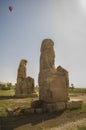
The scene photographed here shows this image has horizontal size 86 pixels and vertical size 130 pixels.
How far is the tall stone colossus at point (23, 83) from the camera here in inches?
1125

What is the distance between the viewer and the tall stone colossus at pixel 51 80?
14922mm

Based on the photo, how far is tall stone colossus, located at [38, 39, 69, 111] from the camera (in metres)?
14.9

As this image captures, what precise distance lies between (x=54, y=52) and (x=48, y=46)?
→ 75cm

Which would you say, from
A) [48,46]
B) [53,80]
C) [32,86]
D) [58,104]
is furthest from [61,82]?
[32,86]

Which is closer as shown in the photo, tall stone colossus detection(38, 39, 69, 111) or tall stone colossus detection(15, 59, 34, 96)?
tall stone colossus detection(38, 39, 69, 111)

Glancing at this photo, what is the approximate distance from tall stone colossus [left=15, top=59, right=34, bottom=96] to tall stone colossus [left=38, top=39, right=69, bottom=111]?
497 inches

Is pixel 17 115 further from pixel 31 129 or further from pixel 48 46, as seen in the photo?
pixel 48 46

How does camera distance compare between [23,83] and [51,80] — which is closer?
[51,80]

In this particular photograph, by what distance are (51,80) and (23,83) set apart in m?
14.1

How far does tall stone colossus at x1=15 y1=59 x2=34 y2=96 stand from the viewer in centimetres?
2856

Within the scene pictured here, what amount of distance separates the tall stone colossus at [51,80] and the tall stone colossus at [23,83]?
12.6 meters

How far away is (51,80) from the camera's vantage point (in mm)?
14984

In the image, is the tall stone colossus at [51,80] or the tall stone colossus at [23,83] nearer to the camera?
the tall stone colossus at [51,80]

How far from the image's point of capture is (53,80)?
1501 cm
